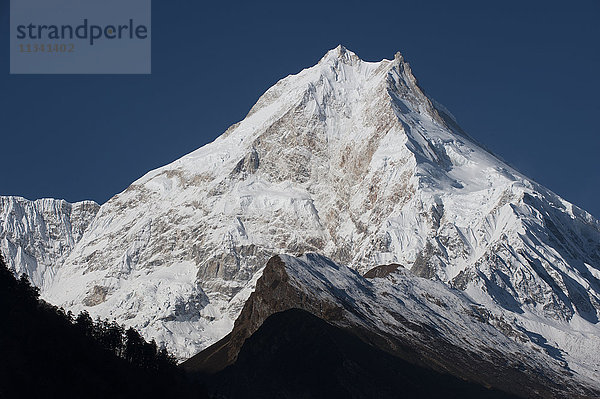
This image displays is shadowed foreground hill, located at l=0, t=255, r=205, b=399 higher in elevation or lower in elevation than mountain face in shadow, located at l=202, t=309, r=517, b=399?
higher

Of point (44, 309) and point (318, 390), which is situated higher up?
point (44, 309)

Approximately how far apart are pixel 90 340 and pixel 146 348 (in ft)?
48.8

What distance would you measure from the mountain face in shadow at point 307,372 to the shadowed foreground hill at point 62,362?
26775mm

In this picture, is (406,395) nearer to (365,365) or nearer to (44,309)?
(365,365)

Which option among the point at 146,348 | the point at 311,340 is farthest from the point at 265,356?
the point at 146,348

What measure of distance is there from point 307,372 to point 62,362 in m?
62.9

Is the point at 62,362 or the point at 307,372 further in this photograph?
the point at 307,372

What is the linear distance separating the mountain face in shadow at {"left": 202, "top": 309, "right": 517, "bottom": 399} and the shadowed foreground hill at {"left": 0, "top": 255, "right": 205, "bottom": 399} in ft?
87.8

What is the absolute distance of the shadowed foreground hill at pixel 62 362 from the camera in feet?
397

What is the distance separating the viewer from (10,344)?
411 ft

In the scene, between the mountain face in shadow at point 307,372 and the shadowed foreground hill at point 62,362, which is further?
the mountain face in shadow at point 307,372

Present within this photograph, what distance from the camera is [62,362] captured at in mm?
129750

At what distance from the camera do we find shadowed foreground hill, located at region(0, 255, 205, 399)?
120938 mm

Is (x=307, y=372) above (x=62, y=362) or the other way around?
the other way around
